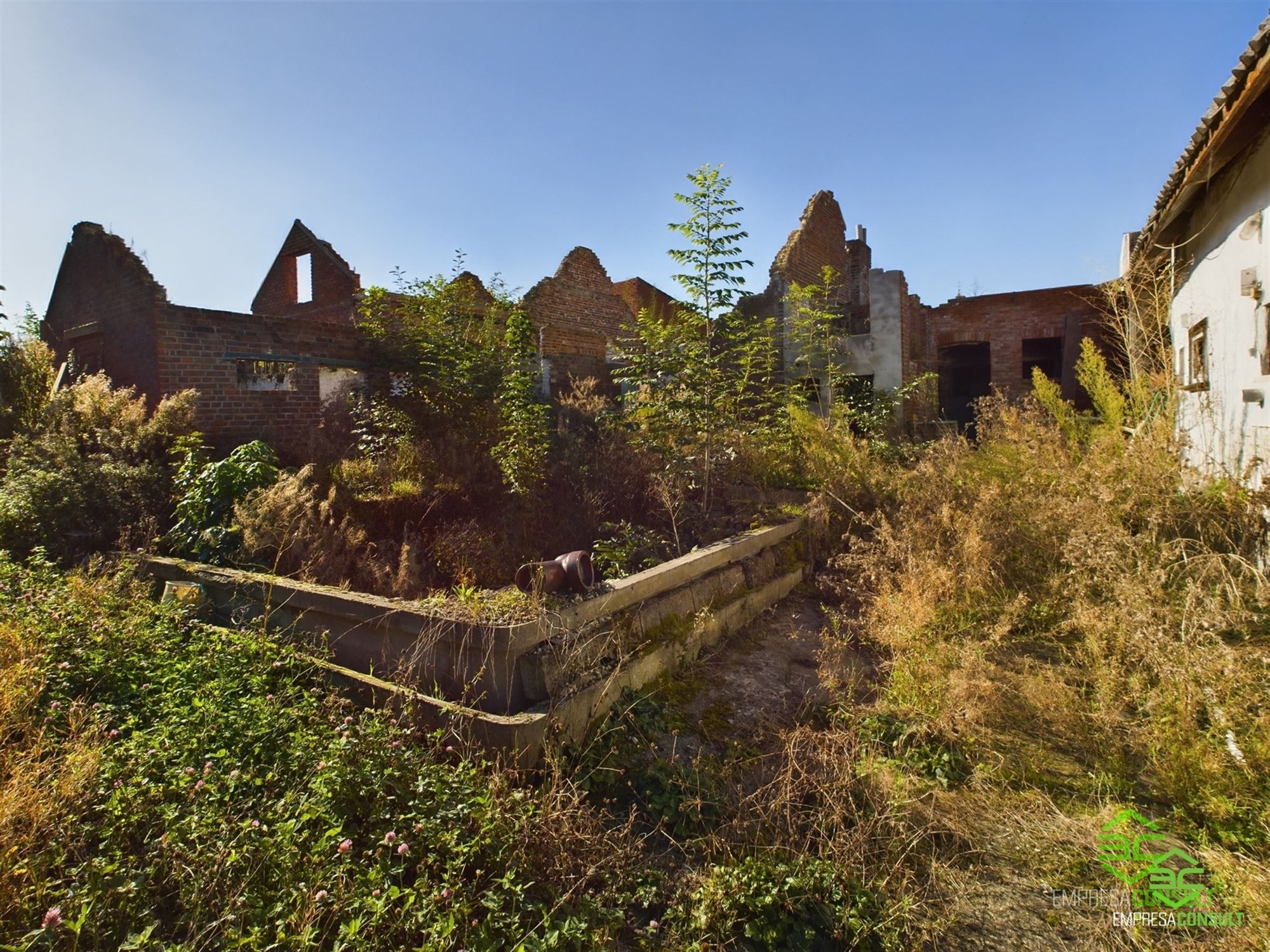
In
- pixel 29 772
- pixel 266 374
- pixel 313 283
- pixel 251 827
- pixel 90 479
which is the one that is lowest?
pixel 251 827

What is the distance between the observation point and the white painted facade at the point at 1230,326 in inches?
191

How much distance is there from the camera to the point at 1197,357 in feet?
23.1

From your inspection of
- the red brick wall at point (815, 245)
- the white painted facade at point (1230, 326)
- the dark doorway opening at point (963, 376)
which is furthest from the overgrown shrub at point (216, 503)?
the dark doorway opening at point (963, 376)

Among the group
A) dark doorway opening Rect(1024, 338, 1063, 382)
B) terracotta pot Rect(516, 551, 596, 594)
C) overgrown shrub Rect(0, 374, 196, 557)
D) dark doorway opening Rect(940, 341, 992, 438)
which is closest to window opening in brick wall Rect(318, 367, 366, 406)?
overgrown shrub Rect(0, 374, 196, 557)

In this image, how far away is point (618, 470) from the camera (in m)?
6.62

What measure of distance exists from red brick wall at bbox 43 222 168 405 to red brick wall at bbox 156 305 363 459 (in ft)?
0.99

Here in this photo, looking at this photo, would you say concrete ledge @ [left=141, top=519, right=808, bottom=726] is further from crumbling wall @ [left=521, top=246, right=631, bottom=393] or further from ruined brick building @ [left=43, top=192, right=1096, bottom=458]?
crumbling wall @ [left=521, top=246, right=631, bottom=393]

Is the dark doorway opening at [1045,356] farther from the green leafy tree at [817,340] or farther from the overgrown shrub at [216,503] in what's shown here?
the overgrown shrub at [216,503]

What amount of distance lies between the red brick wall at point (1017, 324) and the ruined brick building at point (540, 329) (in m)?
0.03

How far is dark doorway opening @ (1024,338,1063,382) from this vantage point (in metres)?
17.6

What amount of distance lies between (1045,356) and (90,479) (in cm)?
1999

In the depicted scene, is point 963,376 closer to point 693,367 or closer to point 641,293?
point 641,293

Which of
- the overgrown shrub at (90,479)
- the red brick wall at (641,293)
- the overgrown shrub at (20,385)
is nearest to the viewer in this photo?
the overgrown shrub at (90,479)

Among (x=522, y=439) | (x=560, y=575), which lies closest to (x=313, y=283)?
(x=522, y=439)
